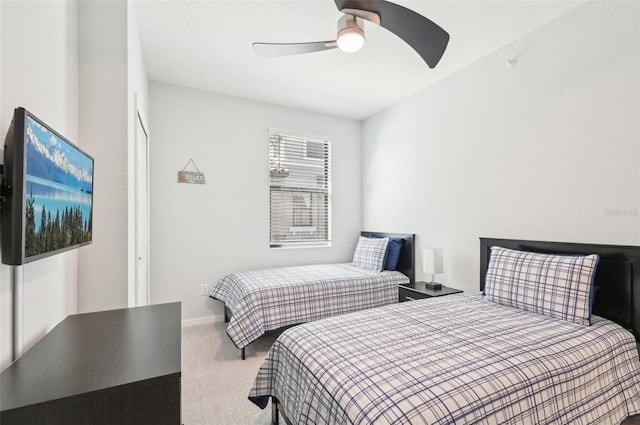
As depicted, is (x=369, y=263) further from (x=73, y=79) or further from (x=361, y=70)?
(x=73, y=79)

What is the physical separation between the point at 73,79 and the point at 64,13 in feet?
1.03

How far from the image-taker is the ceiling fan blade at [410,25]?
4.85 feet

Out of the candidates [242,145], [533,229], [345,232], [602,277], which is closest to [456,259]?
[533,229]

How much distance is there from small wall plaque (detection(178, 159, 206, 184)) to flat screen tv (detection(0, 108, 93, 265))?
2.03 m

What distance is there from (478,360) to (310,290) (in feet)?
5.82

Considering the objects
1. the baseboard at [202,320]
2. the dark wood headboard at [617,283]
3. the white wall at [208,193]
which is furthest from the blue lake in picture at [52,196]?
the dark wood headboard at [617,283]

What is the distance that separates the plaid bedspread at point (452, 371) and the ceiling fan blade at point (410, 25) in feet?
5.29

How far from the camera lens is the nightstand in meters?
2.79

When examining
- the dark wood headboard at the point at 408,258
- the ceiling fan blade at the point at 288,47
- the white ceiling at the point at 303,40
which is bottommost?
the dark wood headboard at the point at 408,258

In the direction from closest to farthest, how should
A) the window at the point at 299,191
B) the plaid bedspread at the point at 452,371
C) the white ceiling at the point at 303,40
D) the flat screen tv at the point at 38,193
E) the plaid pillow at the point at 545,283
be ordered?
the flat screen tv at the point at 38,193 → the plaid bedspread at the point at 452,371 → the plaid pillow at the point at 545,283 → the white ceiling at the point at 303,40 → the window at the point at 299,191

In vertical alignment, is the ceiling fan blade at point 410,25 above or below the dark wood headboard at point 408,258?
above

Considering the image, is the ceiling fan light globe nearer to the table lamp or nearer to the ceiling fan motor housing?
the ceiling fan motor housing

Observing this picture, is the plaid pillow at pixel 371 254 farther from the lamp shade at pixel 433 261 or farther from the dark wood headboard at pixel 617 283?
the dark wood headboard at pixel 617 283

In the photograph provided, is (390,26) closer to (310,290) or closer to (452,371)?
(452,371)
